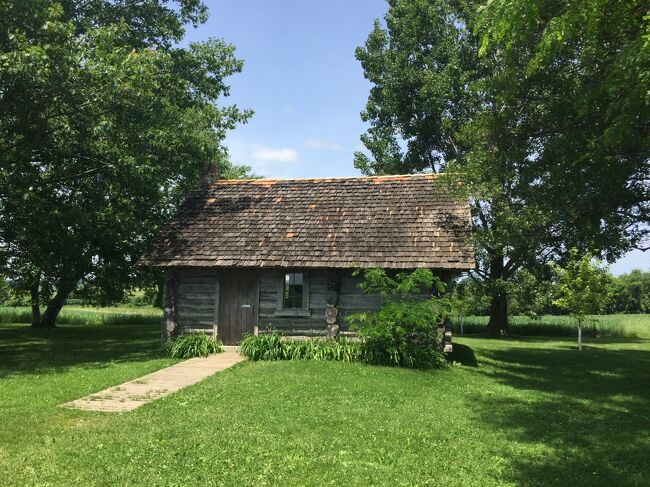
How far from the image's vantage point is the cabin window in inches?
645

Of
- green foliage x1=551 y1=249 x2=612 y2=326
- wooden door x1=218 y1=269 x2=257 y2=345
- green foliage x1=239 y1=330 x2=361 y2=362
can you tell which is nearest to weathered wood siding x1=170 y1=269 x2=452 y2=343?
wooden door x1=218 y1=269 x2=257 y2=345

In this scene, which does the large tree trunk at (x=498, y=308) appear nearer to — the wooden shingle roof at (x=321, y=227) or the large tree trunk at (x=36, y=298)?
the wooden shingle roof at (x=321, y=227)

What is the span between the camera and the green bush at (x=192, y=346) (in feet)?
49.2

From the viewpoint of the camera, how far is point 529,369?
1580 centimetres

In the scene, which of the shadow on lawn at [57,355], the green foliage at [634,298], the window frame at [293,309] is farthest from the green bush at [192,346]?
the green foliage at [634,298]

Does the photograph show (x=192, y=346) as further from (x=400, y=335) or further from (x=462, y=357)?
(x=462, y=357)

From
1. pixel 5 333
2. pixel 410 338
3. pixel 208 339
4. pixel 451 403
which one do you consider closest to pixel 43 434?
pixel 451 403

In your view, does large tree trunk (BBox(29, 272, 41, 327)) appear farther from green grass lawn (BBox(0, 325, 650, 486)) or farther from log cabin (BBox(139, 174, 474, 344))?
green grass lawn (BBox(0, 325, 650, 486))

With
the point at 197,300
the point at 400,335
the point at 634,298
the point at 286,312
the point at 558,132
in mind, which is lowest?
the point at 400,335

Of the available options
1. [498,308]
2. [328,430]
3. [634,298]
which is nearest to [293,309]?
[328,430]

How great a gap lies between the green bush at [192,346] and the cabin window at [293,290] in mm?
2526

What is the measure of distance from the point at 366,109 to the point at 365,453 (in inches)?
1251

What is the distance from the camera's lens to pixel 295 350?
47.2ft

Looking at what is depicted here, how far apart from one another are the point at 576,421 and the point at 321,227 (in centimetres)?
994
